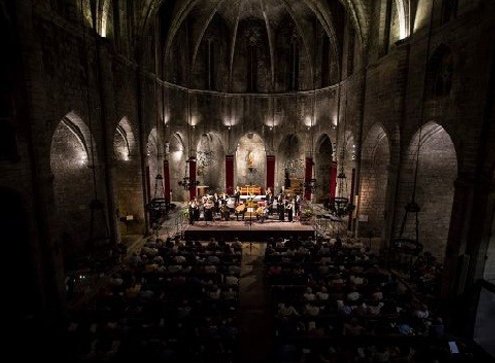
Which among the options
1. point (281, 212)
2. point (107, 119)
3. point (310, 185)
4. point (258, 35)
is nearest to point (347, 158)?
point (310, 185)

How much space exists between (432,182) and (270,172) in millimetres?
15164

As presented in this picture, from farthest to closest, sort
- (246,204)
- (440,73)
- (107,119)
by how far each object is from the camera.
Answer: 1. (246,204)
2. (107,119)
3. (440,73)

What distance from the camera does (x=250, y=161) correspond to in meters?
30.8

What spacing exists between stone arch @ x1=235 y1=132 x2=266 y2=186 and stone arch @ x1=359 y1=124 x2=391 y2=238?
501 inches

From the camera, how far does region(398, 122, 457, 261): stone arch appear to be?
14.2m

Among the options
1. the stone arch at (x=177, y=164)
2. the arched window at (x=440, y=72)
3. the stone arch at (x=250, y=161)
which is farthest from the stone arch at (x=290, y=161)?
the arched window at (x=440, y=72)

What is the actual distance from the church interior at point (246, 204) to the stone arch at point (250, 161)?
5.22m

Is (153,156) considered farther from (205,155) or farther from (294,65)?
(294,65)

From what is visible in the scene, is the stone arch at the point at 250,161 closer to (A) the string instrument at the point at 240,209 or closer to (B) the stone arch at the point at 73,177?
(A) the string instrument at the point at 240,209

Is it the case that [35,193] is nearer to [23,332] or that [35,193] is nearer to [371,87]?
[23,332]

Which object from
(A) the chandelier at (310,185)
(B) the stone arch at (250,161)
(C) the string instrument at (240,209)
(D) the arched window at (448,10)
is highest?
(D) the arched window at (448,10)

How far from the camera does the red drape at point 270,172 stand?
1115 inches

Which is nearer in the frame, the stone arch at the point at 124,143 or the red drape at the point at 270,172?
the stone arch at the point at 124,143

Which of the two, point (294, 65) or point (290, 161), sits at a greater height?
point (294, 65)
